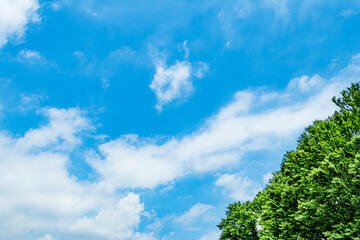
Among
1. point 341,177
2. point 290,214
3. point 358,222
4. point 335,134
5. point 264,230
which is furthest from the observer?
point 264,230

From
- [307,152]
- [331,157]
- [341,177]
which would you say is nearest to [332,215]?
[341,177]

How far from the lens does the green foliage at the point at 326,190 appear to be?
17688mm

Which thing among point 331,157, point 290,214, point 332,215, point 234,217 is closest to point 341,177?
point 331,157

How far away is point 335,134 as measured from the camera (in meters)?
20.2

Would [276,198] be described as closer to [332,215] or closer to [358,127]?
[332,215]

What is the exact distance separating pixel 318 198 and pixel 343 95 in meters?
9.57

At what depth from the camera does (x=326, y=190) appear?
18.4m

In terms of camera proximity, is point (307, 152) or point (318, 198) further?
point (307, 152)

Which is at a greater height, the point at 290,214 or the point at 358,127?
the point at 358,127

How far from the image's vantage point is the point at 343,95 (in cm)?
2319

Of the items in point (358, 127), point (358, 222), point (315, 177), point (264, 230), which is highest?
point (358, 127)

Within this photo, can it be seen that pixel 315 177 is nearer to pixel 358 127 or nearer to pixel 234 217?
pixel 358 127

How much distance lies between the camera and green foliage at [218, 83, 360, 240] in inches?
696

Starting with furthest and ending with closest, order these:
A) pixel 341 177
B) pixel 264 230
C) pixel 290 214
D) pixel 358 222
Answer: pixel 264 230 < pixel 290 214 < pixel 341 177 < pixel 358 222
